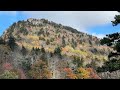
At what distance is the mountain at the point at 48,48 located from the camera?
1409 inches

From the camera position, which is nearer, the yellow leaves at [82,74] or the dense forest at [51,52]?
the dense forest at [51,52]

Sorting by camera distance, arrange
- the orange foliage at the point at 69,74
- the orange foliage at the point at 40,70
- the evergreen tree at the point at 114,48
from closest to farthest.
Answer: the evergreen tree at the point at 114,48 → the orange foliage at the point at 69,74 → the orange foliage at the point at 40,70

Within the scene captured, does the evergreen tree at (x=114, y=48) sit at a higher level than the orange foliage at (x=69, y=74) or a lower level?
lower

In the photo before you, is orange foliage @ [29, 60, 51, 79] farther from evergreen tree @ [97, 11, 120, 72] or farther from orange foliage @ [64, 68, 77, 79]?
evergreen tree @ [97, 11, 120, 72]

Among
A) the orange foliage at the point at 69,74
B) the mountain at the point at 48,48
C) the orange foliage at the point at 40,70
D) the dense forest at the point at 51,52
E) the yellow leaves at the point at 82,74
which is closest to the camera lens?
the dense forest at the point at 51,52

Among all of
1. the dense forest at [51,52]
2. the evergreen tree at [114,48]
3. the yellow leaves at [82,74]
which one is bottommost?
the evergreen tree at [114,48]

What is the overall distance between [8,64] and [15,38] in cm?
1931

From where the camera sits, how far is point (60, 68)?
36.5 metres

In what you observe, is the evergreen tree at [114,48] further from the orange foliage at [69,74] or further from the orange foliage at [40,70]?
the orange foliage at [40,70]

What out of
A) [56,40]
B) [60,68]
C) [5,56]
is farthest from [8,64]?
[56,40]

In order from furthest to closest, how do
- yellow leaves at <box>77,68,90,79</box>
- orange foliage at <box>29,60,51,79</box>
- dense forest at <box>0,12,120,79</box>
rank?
1. orange foliage at <box>29,60,51,79</box>
2. yellow leaves at <box>77,68,90,79</box>
3. dense forest at <box>0,12,120,79</box>

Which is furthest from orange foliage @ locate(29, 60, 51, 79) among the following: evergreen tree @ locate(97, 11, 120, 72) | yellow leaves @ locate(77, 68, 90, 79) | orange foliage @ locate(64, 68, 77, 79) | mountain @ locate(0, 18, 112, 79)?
evergreen tree @ locate(97, 11, 120, 72)

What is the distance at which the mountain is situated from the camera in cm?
3578

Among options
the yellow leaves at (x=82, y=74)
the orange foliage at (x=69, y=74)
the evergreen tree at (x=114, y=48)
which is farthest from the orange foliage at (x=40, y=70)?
the evergreen tree at (x=114, y=48)
